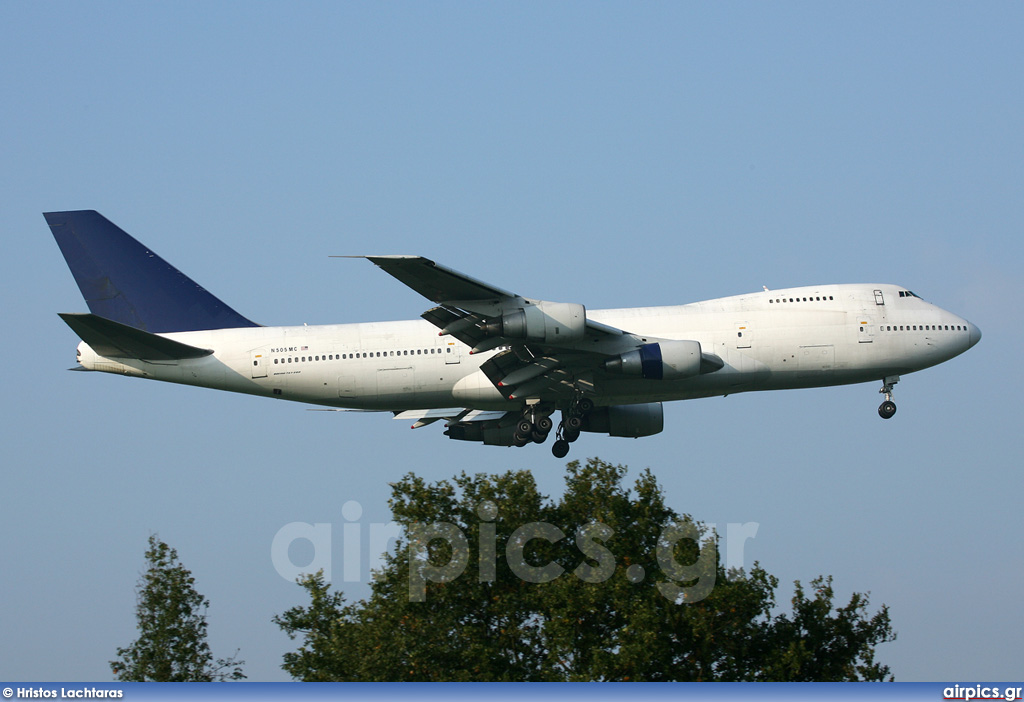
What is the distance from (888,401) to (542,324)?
14.1 meters

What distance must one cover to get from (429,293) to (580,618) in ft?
43.9

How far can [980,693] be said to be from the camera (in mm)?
23344

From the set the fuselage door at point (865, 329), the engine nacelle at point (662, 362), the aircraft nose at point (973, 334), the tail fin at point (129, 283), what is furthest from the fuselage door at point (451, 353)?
the aircraft nose at point (973, 334)

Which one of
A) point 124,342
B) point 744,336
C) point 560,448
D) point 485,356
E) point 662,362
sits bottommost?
point 560,448

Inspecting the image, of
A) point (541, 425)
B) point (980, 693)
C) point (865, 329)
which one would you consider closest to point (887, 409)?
point (865, 329)

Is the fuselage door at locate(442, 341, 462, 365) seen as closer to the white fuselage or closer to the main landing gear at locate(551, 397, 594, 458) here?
the white fuselage

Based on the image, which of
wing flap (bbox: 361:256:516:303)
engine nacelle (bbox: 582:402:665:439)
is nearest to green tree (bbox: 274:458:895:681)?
engine nacelle (bbox: 582:402:665:439)

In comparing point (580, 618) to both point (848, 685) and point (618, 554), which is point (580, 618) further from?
point (848, 685)

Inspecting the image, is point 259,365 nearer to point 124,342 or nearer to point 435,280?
point 124,342

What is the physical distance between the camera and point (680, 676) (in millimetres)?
41688

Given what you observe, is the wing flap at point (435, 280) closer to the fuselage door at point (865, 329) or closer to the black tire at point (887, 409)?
the fuselage door at point (865, 329)

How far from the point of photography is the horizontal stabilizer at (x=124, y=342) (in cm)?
3722

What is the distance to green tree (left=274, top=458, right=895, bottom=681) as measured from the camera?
41031 mm

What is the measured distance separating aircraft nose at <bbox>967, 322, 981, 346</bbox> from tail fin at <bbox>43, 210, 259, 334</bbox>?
81.7 ft
